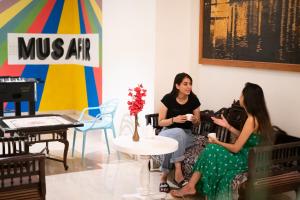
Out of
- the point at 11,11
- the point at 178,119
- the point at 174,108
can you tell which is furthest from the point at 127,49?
the point at 11,11

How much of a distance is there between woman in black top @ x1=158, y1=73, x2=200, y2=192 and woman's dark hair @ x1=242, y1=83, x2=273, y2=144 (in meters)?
0.89

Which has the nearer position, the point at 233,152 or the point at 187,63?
the point at 233,152

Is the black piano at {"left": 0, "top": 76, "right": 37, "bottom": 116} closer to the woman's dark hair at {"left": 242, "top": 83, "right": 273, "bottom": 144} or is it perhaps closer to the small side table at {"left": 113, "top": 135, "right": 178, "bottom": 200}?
the small side table at {"left": 113, "top": 135, "right": 178, "bottom": 200}

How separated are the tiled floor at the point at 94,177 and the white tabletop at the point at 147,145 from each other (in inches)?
24.4

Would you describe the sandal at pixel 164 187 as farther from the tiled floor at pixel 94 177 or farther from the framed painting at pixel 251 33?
the framed painting at pixel 251 33

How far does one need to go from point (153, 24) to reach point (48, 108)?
4.13m

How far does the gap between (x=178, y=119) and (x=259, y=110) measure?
107 centimetres

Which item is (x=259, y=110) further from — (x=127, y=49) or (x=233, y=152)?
(x=127, y=49)

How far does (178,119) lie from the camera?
4.60m

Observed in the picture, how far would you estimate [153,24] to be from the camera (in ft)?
18.1

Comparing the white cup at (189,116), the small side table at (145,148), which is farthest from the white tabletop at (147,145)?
the white cup at (189,116)

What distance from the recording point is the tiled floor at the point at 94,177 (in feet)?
14.5

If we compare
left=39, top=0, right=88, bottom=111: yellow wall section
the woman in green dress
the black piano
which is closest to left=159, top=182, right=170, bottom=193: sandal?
the woman in green dress

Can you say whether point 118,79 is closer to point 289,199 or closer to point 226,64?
point 226,64
